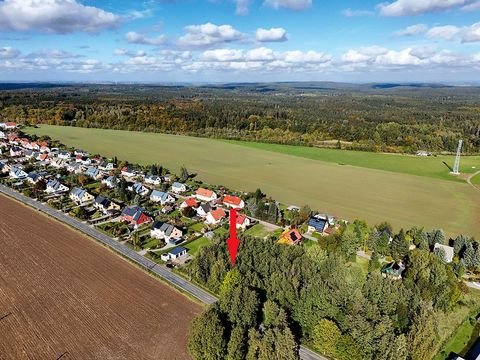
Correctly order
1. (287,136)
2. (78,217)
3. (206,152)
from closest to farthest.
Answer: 1. (78,217)
2. (206,152)
3. (287,136)

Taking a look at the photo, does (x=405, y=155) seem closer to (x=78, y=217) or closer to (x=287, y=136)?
(x=287, y=136)

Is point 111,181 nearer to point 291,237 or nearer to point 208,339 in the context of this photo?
point 291,237

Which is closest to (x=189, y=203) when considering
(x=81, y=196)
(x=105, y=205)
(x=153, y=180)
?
(x=105, y=205)

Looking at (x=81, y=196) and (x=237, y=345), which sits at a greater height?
(x=237, y=345)

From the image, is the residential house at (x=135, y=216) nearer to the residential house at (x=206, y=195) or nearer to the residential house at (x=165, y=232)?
the residential house at (x=165, y=232)

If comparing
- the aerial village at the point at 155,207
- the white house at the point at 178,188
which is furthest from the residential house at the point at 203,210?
the white house at the point at 178,188

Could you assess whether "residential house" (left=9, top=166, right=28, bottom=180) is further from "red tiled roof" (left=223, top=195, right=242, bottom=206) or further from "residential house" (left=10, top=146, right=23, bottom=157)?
"red tiled roof" (left=223, top=195, right=242, bottom=206)

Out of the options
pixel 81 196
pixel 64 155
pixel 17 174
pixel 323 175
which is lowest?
pixel 323 175

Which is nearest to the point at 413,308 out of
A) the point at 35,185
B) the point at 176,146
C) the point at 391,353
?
the point at 391,353
